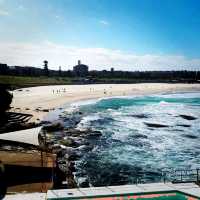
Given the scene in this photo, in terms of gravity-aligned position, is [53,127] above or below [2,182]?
below

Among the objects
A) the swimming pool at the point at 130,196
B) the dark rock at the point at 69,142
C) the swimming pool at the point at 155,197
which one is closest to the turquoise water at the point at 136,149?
the dark rock at the point at 69,142

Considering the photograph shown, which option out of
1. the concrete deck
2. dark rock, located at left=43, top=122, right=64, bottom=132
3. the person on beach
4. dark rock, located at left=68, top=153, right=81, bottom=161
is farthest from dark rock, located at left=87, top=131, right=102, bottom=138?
the concrete deck

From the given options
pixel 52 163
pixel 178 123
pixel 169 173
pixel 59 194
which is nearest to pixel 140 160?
pixel 169 173

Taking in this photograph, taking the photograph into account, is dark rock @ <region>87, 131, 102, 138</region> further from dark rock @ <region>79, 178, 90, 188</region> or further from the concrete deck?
the concrete deck

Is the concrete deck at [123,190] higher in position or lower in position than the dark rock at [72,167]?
higher

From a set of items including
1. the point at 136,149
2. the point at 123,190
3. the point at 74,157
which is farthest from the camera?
the point at 136,149

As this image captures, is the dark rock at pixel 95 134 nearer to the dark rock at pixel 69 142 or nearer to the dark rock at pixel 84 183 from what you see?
the dark rock at pixel 69 142

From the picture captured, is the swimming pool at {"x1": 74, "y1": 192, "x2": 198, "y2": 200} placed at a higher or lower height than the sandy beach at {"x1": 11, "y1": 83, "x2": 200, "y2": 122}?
higher

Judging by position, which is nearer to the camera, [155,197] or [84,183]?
[155,197]

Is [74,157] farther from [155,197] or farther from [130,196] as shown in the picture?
[155,197]

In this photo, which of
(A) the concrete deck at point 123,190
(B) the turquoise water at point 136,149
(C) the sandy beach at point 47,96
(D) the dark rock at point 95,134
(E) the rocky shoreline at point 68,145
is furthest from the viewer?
(C) the sandy beach at point 47,96

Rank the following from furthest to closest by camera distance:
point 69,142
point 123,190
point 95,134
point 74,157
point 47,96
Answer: point 47,96
point 95,134
point 69,142
point 74,157
point 123,190

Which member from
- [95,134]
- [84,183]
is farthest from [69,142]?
[84,183]

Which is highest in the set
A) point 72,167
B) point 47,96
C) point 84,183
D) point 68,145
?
point 47,96
